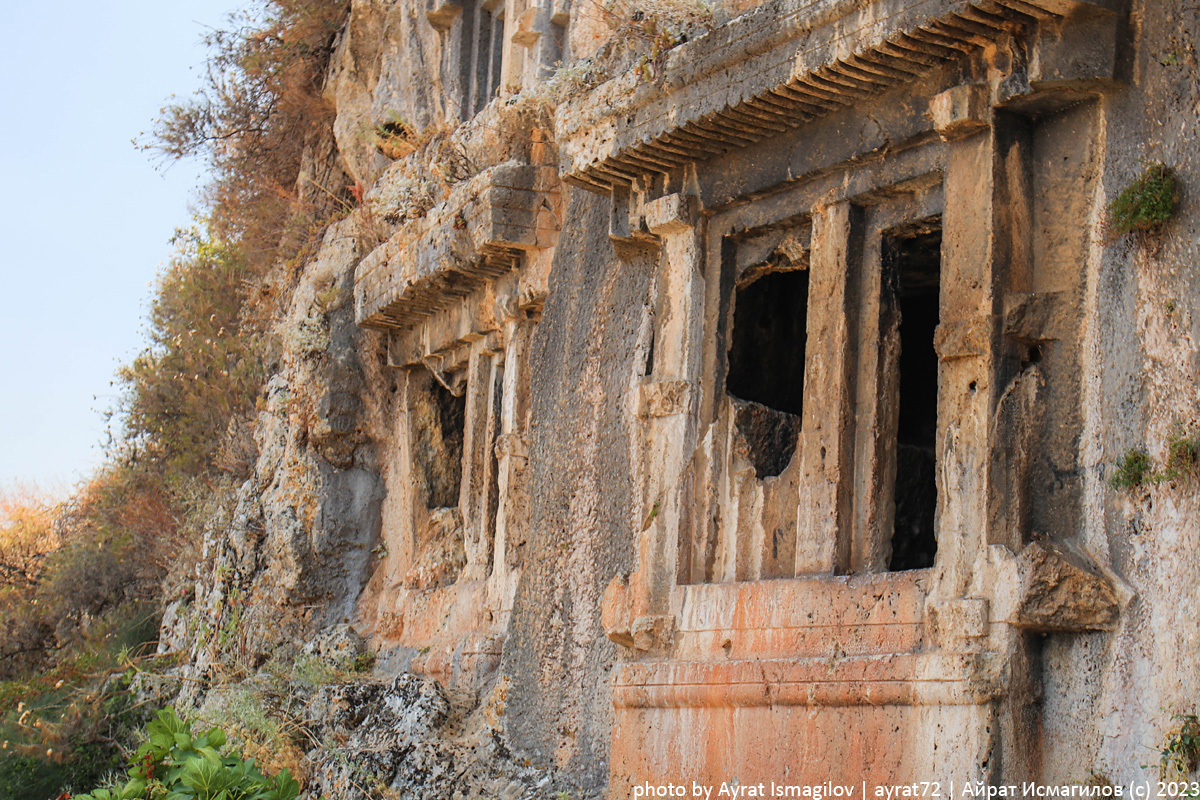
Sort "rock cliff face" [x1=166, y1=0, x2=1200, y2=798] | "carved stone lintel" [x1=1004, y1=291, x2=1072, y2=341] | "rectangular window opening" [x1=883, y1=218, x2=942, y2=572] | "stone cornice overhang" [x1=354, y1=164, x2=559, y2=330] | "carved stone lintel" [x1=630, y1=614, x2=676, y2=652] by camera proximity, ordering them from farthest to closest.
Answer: "stone cornice overhang" [x1=354, y1=164, x2=559, y2=330] → "carved stone lintel" [x1=630, y1=614, x2=676, y2=652] → "rectangular window opening" [x1=883, y1=218, x2=942, y2=572] → "carved stone lintel" [x1=1004, y1=291, x2=1072, y2=341] → "rock cliff face" [x1=166, y1=0, x2=1200, y2=798]

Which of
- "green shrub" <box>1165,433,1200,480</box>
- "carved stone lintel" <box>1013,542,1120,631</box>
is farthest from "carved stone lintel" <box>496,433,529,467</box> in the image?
"green shrub" <box>1165,433,1200,480</box>

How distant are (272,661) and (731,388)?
14.5 ft

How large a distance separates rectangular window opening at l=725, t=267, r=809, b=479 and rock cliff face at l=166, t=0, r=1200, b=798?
0.02 metres

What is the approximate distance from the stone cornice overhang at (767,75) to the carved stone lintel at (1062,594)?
1.79m

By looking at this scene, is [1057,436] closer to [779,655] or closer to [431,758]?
[779,655]

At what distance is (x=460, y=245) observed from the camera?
7828 mm

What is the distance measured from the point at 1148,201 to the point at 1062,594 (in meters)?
1.29

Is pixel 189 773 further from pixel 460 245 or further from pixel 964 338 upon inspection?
pixel 964 338

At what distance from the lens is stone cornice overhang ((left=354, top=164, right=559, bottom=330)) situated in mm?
7426

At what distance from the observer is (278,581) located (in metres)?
9.41

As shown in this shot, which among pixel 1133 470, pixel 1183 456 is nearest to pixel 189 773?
pixel 1133 470

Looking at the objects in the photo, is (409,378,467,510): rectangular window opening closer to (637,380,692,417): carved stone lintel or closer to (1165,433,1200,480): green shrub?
(637,380,692,417): carved stone lintel

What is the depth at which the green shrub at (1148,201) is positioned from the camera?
14.1ft

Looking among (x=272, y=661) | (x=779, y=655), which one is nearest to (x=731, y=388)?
(x=779, y=655)
